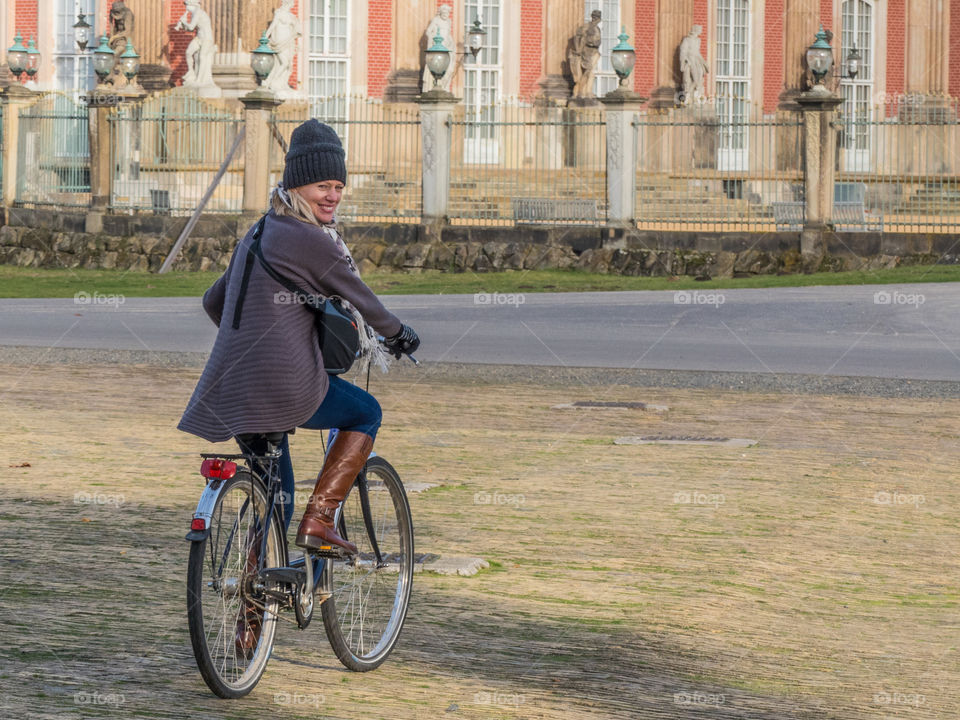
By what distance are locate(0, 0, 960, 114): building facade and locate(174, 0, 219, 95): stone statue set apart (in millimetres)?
177

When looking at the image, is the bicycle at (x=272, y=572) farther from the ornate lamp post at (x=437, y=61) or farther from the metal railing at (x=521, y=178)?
the ornate lamp post at (x=437, y=61)

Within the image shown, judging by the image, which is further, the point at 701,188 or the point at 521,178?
the point at 701,188

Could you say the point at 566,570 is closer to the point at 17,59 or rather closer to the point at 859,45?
the point at 17,59

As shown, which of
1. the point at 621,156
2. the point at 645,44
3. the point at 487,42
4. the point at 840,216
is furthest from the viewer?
the point at 645,44

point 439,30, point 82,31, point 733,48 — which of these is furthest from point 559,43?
point 82,31

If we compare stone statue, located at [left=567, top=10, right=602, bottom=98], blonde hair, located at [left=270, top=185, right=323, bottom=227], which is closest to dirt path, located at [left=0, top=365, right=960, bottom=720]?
blonde hair, located at [left=270, top=185, right=323, bottom=227]

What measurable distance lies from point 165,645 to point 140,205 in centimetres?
2210

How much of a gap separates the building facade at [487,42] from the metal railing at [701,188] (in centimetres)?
681

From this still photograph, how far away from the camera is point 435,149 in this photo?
84.6ft

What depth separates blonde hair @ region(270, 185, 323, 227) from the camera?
5.30m

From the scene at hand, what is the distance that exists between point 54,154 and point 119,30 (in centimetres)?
817

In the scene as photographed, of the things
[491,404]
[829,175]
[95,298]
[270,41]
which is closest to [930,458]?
[491,404]

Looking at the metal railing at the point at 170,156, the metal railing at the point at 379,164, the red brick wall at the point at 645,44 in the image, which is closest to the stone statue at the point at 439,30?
the red brick wall at the point at 645,44

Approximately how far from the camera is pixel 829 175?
79.6ft
